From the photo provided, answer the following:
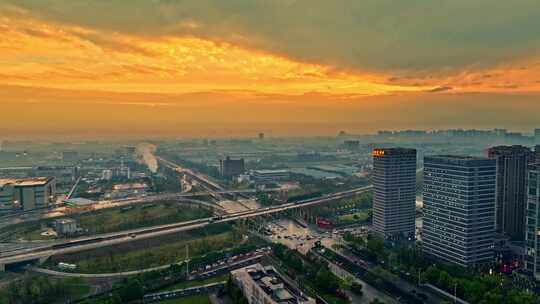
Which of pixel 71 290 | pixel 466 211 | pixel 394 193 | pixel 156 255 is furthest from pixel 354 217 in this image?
pixel 71 290

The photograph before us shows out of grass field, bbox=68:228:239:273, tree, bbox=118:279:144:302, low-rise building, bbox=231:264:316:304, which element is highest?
low-rise building, bbox=231:264:316:304

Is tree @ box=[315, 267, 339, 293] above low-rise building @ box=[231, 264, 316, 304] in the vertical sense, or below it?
below

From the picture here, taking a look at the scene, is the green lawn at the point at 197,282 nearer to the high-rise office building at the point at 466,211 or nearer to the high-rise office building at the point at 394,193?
the high-rise office building at the point at 394,193

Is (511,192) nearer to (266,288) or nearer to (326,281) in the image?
(326,281)

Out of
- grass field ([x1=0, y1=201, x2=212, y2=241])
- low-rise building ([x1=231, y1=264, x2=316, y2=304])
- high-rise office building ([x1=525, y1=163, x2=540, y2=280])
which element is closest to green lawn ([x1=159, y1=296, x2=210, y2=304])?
low-rise building ([x1=231, y1=264, x2=316, y2=304])

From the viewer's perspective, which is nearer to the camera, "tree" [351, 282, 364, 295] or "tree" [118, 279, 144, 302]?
"tree" [118, 279, 144, 302]

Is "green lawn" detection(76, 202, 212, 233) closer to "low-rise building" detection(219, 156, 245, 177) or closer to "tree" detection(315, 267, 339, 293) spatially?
"tree" detection(315, 267, 339, 293)
